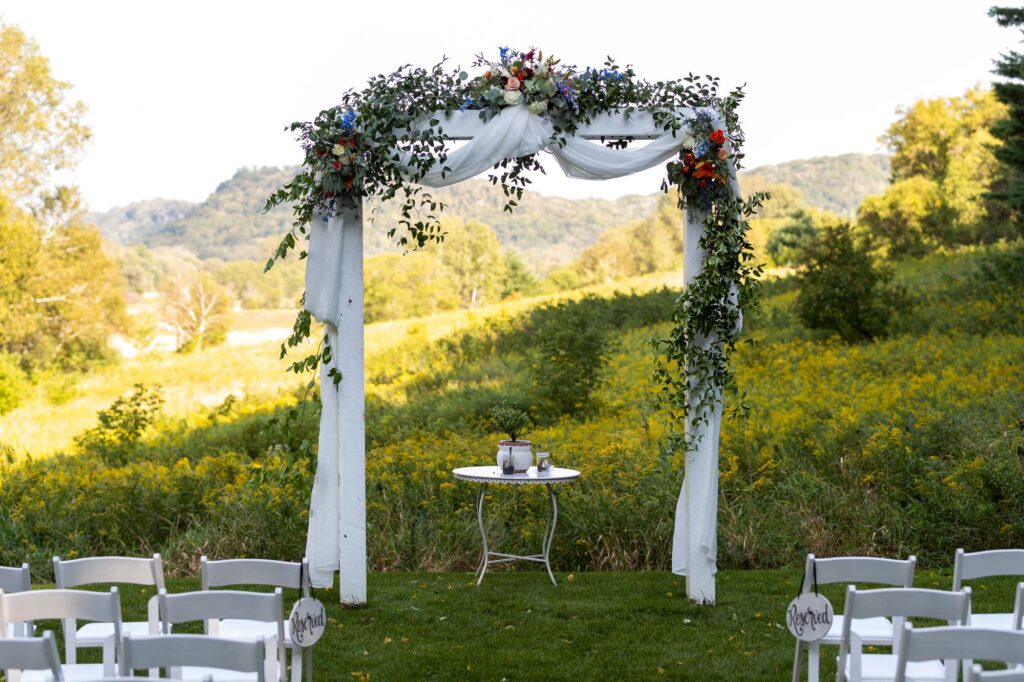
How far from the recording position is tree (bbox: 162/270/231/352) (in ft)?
199

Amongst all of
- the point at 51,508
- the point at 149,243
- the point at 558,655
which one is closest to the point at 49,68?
the point at 51,508

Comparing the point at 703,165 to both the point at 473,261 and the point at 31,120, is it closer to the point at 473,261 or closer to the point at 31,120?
the point at 31,120

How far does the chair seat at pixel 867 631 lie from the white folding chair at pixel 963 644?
1.06m

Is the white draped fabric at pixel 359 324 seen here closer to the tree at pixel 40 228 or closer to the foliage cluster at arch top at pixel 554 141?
the foliage cluster at arch top at pixel 554 141

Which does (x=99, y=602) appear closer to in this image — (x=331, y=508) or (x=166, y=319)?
(x=331, y=508)

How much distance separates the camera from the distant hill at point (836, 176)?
100438 mm

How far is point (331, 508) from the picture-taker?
21.8ft

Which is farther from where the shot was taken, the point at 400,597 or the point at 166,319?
the point at 166,319

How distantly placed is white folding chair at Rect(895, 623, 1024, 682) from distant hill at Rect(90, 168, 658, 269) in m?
82.7

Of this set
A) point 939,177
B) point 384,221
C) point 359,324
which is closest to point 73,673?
point 359,324

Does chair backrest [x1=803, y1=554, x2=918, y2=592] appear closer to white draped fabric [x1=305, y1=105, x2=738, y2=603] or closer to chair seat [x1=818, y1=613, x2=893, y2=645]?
chair seat [x1=818, y1=613, x2=893, y2=645]

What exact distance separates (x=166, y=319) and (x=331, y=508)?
59896 millimetres

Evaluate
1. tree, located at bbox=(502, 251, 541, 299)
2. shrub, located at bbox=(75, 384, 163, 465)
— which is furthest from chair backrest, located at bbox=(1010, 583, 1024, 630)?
tree, located at bbox=(502, 251, 541, 299)

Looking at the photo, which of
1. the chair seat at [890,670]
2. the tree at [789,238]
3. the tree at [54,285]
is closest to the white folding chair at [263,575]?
the chair seat at [890,670]
